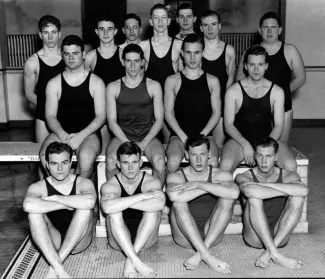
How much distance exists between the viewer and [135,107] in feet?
14.6

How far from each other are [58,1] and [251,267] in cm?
694

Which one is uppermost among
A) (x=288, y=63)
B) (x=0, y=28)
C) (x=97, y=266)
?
(x=0, y=28)

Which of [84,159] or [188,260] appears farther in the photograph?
[84,159]

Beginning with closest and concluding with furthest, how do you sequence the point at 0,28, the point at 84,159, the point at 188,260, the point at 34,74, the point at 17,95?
the point at 188,260
the point at 84,159
the point at 34,74
the point at 0,28
the point at 17,95

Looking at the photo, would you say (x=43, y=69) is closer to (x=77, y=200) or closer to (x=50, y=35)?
(x=50, y=35)

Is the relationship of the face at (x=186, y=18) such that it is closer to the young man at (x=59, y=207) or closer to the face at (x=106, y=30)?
the face at (x=106, y=30)

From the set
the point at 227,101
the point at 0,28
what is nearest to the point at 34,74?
the point at 227,101

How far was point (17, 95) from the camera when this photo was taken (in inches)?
367

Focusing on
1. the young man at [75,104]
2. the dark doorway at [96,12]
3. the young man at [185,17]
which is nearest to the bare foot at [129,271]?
the young man at [75,104]

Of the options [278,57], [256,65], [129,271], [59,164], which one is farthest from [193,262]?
[278,57]

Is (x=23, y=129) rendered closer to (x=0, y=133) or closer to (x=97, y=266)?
(x=0, y=133)

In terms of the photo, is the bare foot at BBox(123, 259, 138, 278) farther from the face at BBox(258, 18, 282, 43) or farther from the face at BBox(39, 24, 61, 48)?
the face at BBox(258, 18, 282, 43)

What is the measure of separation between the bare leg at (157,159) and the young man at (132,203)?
0.30 metres

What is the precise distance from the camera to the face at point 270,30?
4.91 meters
